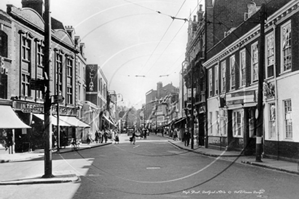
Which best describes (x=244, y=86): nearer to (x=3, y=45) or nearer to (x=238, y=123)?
(x=238, y=123)

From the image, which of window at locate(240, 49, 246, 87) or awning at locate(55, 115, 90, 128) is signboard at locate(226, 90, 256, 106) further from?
awning at locate(55, 115, 90, 128)

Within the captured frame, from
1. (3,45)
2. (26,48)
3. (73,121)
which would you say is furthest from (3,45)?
(73,121)

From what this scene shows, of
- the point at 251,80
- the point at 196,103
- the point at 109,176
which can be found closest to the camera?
the point at 109,176

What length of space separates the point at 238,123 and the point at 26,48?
59.4 feet

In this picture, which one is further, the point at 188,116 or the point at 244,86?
the point at 188,116

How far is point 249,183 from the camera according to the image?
9.48 metres

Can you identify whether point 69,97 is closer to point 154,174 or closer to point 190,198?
point 154,174

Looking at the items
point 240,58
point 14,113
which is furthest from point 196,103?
point 14,113

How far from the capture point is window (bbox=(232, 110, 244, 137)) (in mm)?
22312

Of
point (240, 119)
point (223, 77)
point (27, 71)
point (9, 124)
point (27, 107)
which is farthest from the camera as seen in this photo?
point (27, 71)

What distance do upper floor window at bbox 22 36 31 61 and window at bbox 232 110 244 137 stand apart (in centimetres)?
1749

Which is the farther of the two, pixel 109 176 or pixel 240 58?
pixel 240 58

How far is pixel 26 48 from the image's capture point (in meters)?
27.7

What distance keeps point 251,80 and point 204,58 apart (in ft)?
32.1
